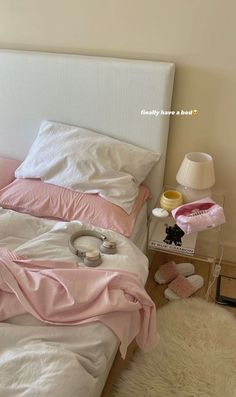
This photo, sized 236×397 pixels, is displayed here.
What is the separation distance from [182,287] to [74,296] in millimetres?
785

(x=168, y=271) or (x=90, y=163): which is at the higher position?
(x=90, y=163)

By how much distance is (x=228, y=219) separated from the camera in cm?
189

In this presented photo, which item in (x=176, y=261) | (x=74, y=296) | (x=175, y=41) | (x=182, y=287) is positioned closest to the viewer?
(x=74, y=296)

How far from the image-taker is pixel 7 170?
1.82 meters

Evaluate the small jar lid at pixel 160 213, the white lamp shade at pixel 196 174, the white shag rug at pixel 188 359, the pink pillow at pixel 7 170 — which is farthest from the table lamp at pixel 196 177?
the pink pillow at pixel 7 170

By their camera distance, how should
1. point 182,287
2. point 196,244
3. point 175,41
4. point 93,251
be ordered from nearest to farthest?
point 93,251 → point 175,41 → point 196,244 → point 182,287

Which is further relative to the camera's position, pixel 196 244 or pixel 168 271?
pixel 168 271

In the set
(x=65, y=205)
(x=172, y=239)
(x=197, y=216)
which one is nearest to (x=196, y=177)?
(x=197, y=216)

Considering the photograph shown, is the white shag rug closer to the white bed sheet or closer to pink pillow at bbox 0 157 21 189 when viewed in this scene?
the white bed sheet

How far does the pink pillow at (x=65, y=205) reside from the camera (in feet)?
4.90

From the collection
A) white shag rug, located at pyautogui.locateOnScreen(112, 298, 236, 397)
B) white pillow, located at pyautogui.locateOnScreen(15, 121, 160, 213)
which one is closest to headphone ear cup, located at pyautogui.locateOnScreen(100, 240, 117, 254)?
→ white pillow, located at pyautogui.locateOnScreen(15, 121, 160, 213)

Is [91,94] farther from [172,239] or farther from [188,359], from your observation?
[188,359]

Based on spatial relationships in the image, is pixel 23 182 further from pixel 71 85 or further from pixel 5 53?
pixel 5 53

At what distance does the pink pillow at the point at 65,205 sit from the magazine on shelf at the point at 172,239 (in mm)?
141
